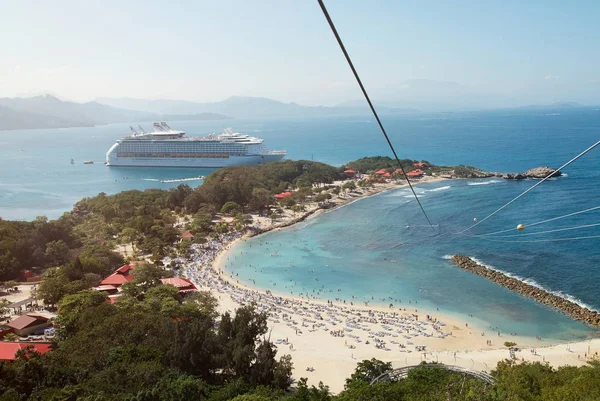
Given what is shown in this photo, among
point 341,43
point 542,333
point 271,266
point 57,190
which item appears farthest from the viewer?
point 57,190

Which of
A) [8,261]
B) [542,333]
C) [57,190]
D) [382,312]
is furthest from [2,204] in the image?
[542,333]

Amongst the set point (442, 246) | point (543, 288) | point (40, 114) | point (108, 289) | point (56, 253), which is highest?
point (40, 114)

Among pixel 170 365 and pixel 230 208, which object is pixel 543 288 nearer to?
pixel 170 365

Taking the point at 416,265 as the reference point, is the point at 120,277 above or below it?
above

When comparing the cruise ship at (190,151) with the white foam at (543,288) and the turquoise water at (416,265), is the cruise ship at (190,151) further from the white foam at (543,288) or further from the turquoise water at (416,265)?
the white foam at (543,288)

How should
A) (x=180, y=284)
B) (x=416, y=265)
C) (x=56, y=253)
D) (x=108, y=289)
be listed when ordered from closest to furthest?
1. (x=108, y=289)
2. (x=180, y=284)
3. (x=416, y=265)
4. (x=56, y=253)

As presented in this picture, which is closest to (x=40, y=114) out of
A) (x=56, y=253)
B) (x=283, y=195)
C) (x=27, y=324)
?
(x=283, y=195)

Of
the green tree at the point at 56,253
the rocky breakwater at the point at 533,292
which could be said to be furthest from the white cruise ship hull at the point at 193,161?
the rocky breakwater at the point at 533,292

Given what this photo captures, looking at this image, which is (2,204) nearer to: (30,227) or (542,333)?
(30,227)
